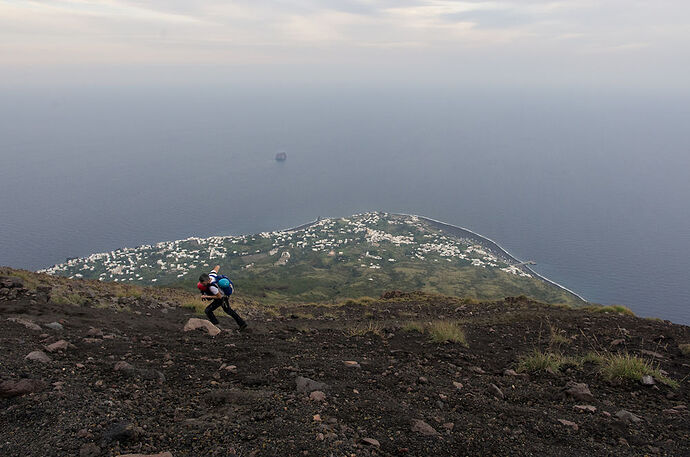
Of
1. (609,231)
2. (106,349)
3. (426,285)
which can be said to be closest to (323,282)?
(426,285)

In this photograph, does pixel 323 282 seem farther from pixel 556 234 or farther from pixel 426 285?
pixel 556 234

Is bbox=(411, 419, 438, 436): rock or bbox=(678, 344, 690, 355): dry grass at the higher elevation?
bbox=(411, 419, 438, 436): rock

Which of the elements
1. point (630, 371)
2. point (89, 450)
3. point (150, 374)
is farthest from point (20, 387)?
point (630, 371)

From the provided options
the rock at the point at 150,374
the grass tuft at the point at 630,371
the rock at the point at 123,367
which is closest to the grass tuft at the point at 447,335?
the grass tuft at the point at 630,371

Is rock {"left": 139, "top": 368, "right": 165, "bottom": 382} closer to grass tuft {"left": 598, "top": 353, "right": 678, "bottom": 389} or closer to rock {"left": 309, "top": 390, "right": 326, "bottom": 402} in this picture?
rock {"left": 309, "top": 390, "right": 326, "bottom": 402}

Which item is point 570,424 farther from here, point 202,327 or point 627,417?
point 202,327

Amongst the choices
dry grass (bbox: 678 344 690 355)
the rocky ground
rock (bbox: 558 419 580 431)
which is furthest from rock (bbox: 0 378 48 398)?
dry grass (bbox: 678 344 690 355)
